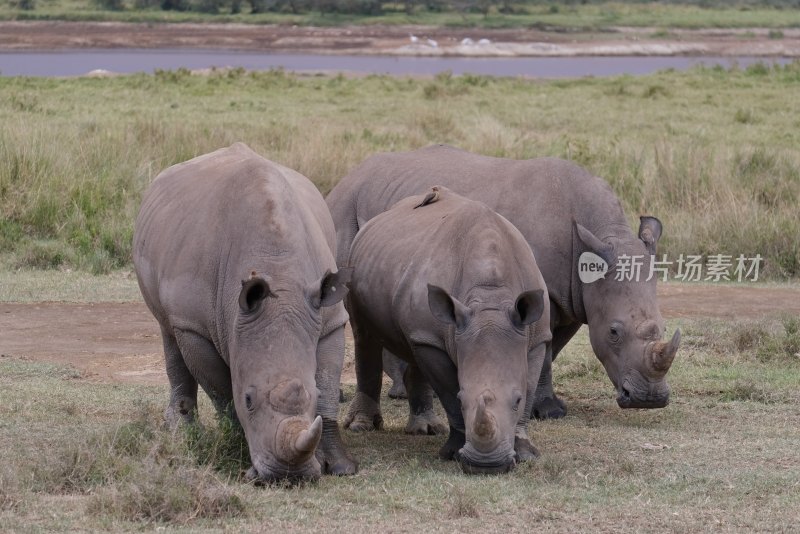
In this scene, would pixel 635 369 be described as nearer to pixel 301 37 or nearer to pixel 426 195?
pixel 426 195

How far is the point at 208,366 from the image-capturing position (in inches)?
262

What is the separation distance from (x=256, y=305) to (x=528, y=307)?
1.42 metres

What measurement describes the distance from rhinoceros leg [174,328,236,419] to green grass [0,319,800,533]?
5.7 inches

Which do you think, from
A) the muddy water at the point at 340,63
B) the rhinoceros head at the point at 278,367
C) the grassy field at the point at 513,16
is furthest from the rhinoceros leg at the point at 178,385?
the grassy field at the point at 513,16

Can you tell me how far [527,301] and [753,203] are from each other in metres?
8.34

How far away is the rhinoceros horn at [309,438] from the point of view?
5645 mm

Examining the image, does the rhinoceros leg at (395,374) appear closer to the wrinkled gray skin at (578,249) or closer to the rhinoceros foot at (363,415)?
the wrinkled gray skin at (578,249)

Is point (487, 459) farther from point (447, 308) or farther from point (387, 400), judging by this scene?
point (387, 400)

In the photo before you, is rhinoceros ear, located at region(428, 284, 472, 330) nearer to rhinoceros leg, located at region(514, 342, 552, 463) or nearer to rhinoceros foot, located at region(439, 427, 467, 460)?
rhinoceros leg, located at region(514, 342, 552, 463)

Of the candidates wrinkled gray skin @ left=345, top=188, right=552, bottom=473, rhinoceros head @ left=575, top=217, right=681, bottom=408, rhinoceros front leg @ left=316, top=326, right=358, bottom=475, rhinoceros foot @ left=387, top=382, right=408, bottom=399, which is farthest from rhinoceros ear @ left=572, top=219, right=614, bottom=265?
rhinoceros front leg @ left=316, top=326, right=358, bottom=475

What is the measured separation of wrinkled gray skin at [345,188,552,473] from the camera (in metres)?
6.54

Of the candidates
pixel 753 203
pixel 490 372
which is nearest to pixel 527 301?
pixel 490 372

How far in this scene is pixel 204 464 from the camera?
639cm

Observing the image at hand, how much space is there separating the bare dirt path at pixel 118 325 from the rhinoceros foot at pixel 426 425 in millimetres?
1781
